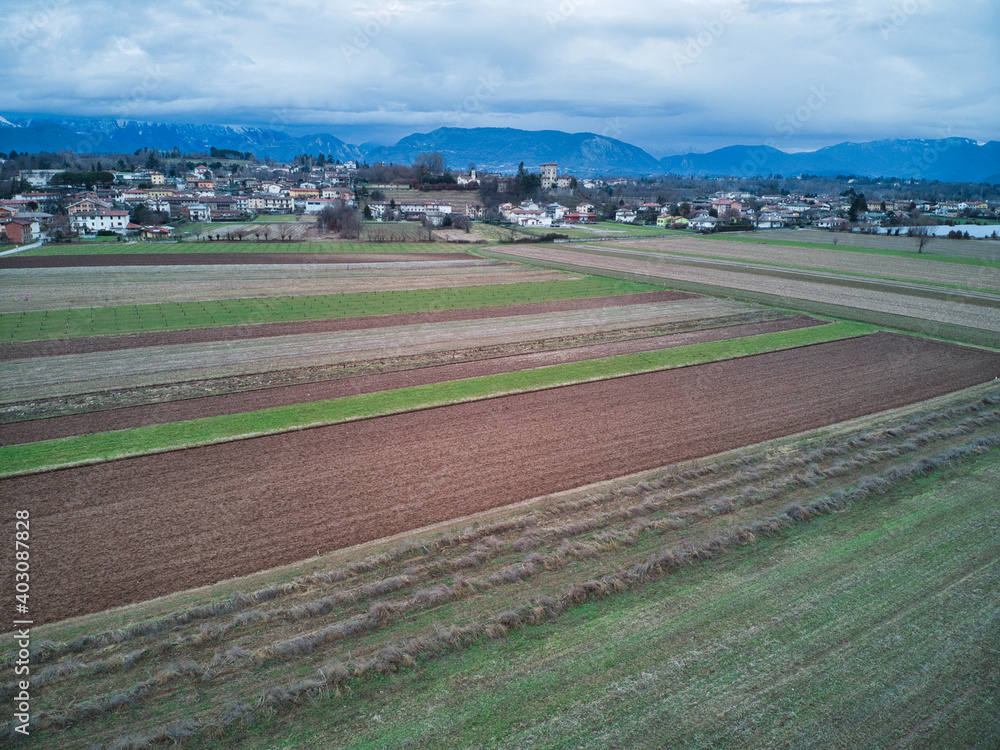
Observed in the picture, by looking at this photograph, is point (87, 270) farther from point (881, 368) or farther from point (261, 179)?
point (261, 179)

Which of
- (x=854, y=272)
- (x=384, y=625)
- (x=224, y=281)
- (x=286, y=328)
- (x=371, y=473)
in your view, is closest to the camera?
(x=384, y=625)

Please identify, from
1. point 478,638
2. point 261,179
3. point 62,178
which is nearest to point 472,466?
point 478,638

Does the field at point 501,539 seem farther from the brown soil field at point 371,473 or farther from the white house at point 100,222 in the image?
the white house at point 100,222

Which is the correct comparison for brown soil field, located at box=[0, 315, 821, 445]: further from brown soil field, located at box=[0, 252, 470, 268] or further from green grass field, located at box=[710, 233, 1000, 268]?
green grass field, located at box=[710, 233, 1000, 268]

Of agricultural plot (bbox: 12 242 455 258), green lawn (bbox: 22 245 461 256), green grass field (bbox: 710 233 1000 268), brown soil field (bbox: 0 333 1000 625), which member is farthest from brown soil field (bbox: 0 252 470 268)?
green grass field (bbox: 710 233 1000 268)

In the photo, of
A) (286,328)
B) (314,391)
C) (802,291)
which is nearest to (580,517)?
(314,391)

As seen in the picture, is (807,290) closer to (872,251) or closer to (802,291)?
(802,291)
